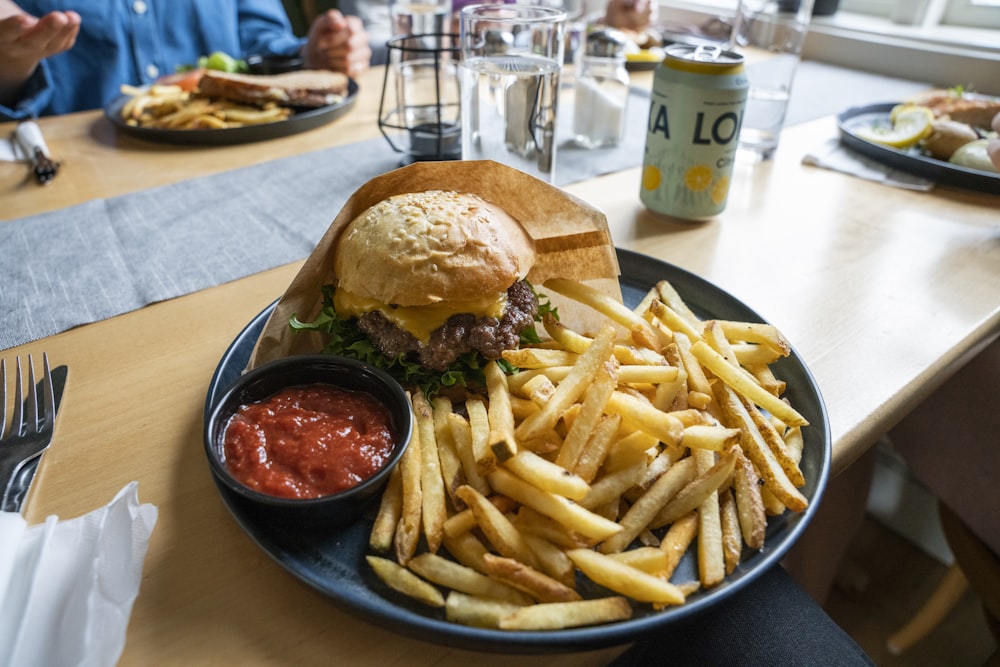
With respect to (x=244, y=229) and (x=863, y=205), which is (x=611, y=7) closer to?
(x=863, y=205)

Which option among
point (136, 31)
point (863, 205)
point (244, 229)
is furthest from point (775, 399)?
point (136, 31)

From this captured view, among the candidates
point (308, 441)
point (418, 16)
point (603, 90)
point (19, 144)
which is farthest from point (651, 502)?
point (418, 16)

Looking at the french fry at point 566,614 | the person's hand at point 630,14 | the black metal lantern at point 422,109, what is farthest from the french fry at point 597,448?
the person's hand at point 630,14

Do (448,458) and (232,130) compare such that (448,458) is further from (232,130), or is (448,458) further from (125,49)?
(125,49)

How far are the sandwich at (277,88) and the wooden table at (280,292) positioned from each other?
20 centimetres

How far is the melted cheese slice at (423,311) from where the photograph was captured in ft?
4.50

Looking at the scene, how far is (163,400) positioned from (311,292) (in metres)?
0.39

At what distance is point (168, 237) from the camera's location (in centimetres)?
199

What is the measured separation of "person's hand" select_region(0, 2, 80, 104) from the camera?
2.49 meters

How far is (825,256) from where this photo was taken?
1970mm

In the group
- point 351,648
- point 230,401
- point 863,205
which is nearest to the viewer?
point 351,648

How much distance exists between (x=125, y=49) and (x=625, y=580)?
3.81 meters

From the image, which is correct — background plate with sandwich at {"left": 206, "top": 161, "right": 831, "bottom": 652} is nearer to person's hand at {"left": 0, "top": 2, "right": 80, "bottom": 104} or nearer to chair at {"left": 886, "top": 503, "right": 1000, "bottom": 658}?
chair at {"left": 886, "top": 503, "right": 1000, "bottom": 658}

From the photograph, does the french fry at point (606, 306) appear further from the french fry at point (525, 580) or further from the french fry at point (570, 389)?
the french fry at point (525, 580)
